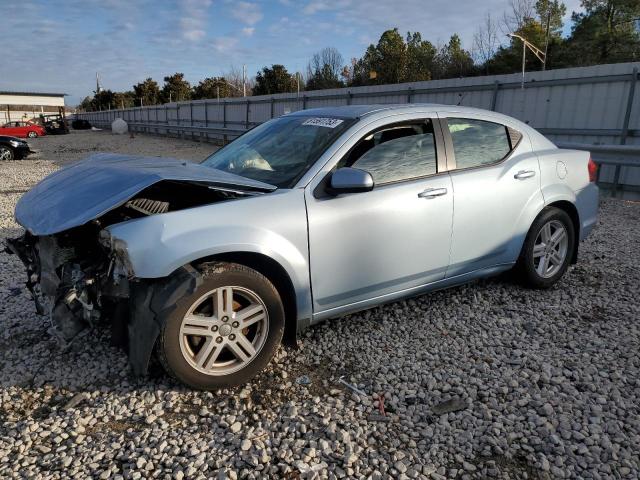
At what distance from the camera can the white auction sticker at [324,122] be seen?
3535 mm

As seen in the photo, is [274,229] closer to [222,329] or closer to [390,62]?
[222,329]

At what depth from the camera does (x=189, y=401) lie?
287cm

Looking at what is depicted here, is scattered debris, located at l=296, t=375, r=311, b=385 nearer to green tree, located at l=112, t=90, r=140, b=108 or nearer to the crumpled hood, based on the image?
the crumpled hood

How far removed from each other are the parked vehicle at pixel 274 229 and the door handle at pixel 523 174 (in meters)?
0.01

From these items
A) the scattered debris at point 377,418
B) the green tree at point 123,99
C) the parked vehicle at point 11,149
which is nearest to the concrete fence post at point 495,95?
the scattered debris at point 377,418

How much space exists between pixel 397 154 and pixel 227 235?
149 cm

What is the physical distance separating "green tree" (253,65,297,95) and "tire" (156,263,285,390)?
41761 mm

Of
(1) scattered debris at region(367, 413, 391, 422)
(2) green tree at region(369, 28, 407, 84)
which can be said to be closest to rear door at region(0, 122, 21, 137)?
(2) green tree at region(369, 28, 407, 84)

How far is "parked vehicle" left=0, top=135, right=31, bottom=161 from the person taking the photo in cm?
1717

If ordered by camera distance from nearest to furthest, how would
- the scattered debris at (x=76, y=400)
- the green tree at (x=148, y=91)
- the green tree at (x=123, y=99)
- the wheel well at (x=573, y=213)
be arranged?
the scattered debris at (x=76, y=400) → the wheel well at (x=573, y=213) → the green tree at (x=148, y=91) → the green tree at (x=123, y=99)

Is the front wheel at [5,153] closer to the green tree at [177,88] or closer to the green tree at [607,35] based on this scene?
the green tree at [607,35]

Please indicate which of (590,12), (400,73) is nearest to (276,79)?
(400,73)

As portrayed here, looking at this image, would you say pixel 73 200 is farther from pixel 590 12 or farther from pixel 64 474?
pixel 590 12

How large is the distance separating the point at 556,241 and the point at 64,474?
4.21 meters
